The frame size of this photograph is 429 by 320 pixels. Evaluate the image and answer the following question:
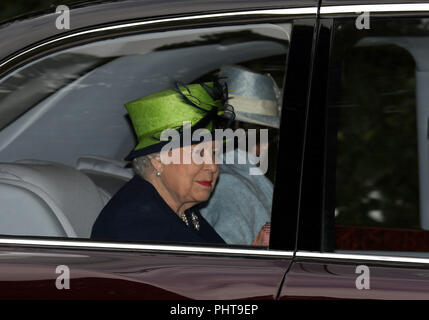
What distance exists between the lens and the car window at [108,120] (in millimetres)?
2197

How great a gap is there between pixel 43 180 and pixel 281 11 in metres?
0.79

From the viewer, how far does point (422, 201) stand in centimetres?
318

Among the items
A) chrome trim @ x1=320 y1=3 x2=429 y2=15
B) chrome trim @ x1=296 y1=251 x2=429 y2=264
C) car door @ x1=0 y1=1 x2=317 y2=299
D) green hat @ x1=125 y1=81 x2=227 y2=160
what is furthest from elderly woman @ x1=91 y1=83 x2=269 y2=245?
chrome trim @ x1=320 y1=3 x2=429 y2=15

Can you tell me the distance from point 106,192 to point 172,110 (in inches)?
13.0

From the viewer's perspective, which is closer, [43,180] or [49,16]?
[49,16]

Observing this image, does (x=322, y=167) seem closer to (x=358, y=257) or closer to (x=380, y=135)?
(x=358, y=257)

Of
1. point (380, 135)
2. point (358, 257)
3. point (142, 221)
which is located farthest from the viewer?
point (380, 135)

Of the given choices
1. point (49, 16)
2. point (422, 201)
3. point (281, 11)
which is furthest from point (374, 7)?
point (422, 201)

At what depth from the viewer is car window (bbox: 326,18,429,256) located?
212 centimetres

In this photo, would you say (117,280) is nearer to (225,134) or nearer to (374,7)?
(225,134)

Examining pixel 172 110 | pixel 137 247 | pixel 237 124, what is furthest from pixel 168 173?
pixel 137 247

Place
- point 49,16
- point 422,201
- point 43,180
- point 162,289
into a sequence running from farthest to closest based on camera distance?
point 422,201 → point 43,180 → point 49,16 → point 162,289

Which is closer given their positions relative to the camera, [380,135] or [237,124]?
Result: [237,124]

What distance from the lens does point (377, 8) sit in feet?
6.70
